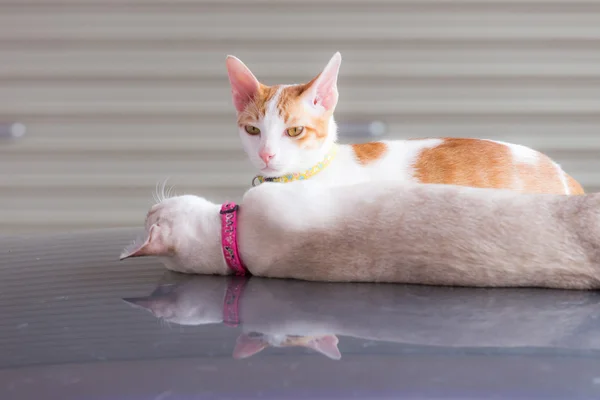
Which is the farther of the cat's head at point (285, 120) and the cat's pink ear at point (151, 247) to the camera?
the cat's head at point (285, 120)

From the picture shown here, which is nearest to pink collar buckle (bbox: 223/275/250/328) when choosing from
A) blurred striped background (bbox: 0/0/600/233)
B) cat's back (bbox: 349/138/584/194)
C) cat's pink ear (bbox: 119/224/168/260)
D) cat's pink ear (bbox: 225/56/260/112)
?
cat's pink ear (bbox: 119/224/168/260)

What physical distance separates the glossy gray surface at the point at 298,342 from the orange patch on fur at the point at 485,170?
564 mm

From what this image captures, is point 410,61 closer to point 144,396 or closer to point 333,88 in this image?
point 333,88

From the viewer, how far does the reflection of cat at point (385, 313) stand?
85cm

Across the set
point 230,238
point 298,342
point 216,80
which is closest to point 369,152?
point 230,238

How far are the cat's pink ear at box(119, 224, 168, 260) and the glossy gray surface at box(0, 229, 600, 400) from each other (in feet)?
0.18

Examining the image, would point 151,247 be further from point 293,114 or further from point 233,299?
point 293,114

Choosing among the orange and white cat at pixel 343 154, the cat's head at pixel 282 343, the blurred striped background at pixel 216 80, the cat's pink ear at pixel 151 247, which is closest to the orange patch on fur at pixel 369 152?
the orange and white cat at pixel 343 154

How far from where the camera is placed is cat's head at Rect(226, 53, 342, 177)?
1.66m

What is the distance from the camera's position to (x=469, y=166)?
5.31 ft

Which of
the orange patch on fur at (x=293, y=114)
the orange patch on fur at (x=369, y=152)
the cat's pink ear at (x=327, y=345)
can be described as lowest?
the cat's pink ear at (x=327, y=345)

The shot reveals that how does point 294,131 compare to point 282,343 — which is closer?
point 282,343

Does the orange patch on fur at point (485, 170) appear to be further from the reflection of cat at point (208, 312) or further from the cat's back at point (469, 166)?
the reflection of cat at point (208, 312)

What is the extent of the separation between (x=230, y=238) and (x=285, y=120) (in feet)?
1.85
